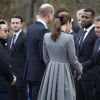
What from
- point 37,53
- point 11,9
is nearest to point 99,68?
point 37,53

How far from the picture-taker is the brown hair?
31.7 feet

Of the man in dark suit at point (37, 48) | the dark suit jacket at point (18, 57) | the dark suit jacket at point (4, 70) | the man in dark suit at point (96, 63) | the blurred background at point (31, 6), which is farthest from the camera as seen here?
the blurred background at point (31, 6)

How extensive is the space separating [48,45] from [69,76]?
0.60 meters

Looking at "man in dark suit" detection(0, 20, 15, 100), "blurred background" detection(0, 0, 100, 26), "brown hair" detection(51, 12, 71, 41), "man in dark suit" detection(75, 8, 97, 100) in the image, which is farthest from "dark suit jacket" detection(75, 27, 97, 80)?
"blurred background" detection(0, 0, 100, 26)

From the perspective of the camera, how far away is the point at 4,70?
31.6 feet

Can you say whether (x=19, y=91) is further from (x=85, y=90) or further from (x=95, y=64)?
(x=95, y=64)

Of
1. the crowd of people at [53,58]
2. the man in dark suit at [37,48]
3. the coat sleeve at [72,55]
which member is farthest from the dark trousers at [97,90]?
the coat sleeve at [72,55]

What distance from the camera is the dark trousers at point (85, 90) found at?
11008 mm

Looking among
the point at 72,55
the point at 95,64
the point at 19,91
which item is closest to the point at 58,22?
the point at 72,55

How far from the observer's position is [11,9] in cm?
2972

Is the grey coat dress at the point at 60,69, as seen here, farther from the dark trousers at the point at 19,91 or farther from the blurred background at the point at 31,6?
the blurred background at the point at 31,6

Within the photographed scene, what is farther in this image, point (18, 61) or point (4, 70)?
point (18, 61)

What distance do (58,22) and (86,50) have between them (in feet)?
4.53

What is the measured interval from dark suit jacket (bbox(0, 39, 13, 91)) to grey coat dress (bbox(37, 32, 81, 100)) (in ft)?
2.02
